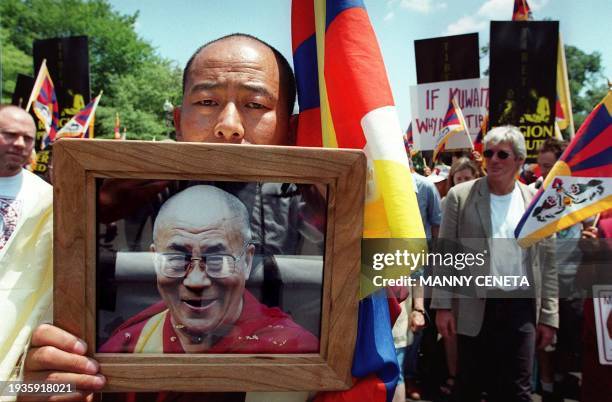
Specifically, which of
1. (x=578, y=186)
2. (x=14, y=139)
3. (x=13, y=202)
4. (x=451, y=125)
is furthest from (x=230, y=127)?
(x=451, y=125)

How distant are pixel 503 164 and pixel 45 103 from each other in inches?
290

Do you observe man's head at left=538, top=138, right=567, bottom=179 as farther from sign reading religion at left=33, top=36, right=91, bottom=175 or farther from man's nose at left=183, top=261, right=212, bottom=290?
sign reading religion at left=33, top=36, right=91, bottom=175

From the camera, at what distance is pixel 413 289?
432 centimetres

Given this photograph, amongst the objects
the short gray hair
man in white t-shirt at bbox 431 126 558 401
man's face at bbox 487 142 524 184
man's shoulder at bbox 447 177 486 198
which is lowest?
man in white t-shirt at bbox 431 126 558 401

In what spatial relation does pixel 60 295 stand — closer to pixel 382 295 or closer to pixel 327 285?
pixel 327 285

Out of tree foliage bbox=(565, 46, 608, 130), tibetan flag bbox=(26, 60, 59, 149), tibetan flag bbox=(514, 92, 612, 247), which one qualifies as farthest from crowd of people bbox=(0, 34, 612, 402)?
tree foliage bbox=(565, 46, 608, 130)

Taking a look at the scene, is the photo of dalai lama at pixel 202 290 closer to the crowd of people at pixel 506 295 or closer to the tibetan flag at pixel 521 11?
the crowd of people at pixel 506 295

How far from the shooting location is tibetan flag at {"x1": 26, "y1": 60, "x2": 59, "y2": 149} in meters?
8.49

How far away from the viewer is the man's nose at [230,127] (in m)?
1.24

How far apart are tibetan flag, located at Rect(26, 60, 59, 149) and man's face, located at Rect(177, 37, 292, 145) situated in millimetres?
7981

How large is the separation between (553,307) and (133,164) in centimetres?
336

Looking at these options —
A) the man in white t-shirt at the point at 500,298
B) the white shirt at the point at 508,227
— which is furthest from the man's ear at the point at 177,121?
the man in white t-shirt at the point at 500,298

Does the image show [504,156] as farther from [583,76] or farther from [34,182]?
[583,76]

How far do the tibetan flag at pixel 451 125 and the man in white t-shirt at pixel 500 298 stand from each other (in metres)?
2.84
